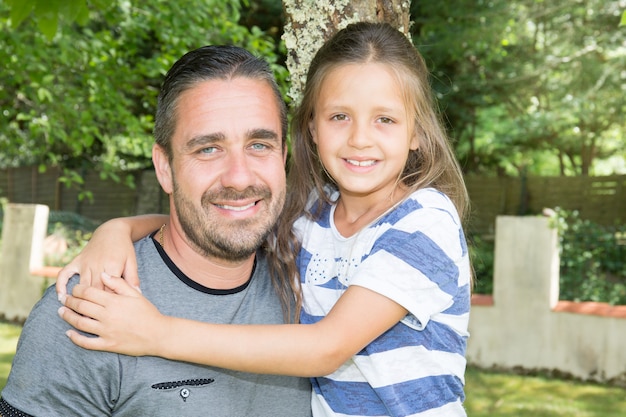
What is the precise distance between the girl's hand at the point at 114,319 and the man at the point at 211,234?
57 mm

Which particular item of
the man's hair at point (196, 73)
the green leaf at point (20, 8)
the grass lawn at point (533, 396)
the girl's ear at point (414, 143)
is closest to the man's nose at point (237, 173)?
the man's hair at point (196, 73)

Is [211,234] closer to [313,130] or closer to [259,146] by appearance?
[259,146]

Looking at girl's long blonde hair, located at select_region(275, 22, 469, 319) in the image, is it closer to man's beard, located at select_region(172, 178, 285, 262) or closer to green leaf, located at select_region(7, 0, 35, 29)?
man's beard, located at select_region(172, 178, 285, 262)

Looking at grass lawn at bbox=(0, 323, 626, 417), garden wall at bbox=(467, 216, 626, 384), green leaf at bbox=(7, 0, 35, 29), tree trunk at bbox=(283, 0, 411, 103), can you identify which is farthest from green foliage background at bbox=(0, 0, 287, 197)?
tree trunk at bbox=(283, 0, 411, 103)

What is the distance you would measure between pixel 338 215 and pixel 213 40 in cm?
619

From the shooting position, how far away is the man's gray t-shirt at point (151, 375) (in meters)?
1.91

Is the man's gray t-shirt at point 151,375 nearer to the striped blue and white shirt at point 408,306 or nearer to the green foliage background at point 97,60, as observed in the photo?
the striped blue and white shirt at point 408,306

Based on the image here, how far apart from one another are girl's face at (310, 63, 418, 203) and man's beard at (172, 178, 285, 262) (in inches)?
12.5

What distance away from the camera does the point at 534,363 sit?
7785 millimetres

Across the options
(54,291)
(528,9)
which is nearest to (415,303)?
(54,291)

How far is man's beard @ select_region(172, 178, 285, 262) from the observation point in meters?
2.21

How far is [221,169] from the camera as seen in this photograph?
221 centimetres

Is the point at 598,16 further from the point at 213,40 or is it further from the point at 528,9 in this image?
the point at 213,40

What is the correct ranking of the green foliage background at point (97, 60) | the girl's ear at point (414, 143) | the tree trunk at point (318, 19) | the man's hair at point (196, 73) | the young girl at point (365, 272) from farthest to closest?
the green foliage background at point (97, 60) → the tree trunk at point (318, 19) → the girl's ear at point (414, 143) → the man's hair at point (196, 73) → the young girl at point (365, 272)
